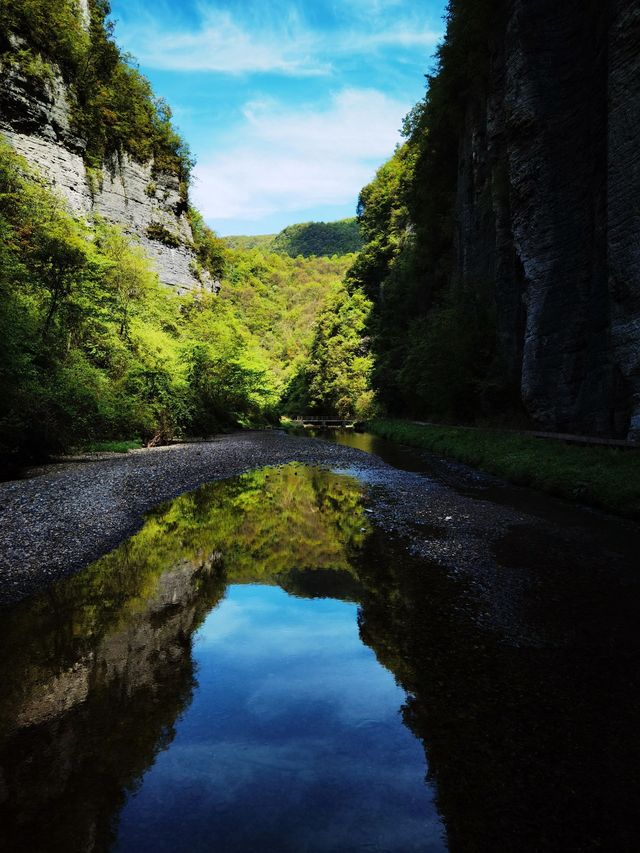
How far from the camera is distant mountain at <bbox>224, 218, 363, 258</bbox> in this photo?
433 feet

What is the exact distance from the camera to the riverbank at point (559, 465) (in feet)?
39.1

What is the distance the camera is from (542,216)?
21.6 m

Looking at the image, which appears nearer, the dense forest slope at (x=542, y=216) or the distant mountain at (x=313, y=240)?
the dense forest slope at (x=542, y=216)

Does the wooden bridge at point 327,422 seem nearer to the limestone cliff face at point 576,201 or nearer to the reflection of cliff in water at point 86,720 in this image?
the limestone cliff face at point 576,201

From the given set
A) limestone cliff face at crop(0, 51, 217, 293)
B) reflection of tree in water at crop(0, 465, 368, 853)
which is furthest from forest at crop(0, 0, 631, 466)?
reflection of tree in water at crop(0, 465, 368, 853)

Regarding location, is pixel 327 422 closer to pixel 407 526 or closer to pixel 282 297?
pixel 282 297

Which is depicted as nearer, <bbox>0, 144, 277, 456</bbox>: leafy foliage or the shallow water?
the shallow water

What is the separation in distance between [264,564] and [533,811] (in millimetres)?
6475

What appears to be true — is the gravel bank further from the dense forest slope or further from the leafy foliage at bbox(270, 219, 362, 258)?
the leafy foliage at bbox(270, 219, 362, 258)

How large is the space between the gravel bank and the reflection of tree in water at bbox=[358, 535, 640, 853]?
0.68 m

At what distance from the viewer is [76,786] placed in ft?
11.6

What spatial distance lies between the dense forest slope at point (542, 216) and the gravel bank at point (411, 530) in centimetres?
617

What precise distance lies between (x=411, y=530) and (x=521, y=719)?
21.6 feet

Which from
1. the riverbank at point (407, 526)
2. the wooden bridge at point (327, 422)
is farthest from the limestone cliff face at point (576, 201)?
the wooden bridge at point (327, 422)
